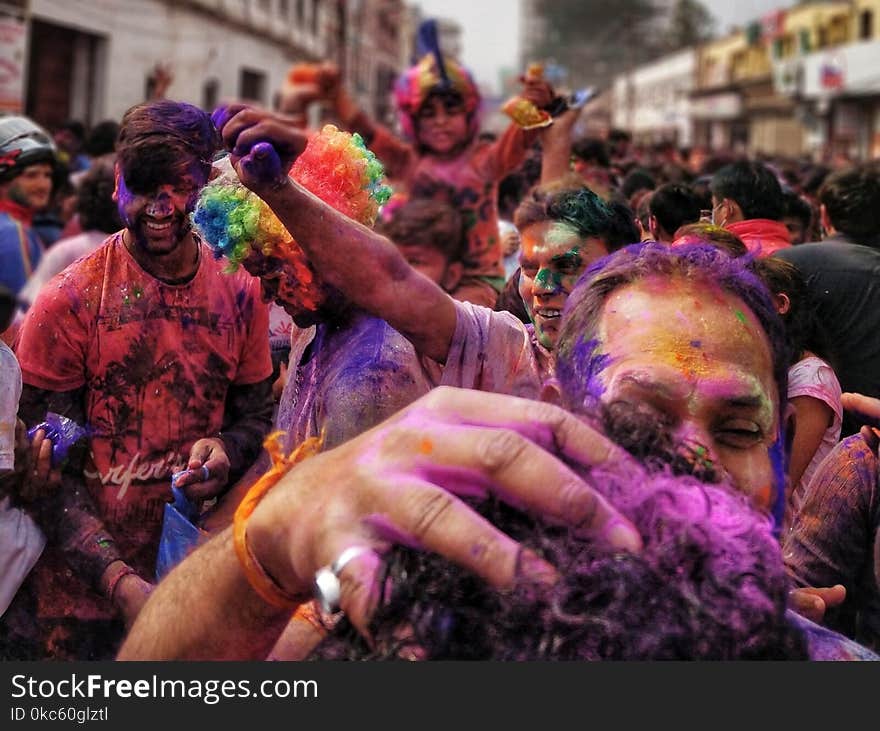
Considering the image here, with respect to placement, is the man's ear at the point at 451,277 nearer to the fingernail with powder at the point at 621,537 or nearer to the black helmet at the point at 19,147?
the black helmet at the point at 19,147

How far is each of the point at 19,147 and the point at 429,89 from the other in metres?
2.12

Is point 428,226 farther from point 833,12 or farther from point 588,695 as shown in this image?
point 833,12

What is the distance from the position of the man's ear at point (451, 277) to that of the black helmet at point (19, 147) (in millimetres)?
2337

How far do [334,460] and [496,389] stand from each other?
3.88 ft

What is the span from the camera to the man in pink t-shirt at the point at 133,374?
2951mm

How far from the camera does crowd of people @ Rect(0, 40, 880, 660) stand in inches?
35.8

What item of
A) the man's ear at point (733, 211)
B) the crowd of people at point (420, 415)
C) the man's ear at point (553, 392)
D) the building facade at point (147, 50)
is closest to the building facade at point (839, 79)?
the building facade at point (147, 50)

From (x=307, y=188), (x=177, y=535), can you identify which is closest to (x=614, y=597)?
(x=307, y=188)

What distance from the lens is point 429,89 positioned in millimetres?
5961

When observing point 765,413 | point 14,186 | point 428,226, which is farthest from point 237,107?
point 14,186

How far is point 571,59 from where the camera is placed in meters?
112

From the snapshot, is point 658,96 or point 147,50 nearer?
point 147,50

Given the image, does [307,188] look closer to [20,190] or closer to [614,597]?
[614,597]

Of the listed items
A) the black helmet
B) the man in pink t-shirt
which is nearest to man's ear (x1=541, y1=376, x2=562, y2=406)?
the man in pink t-shirt
